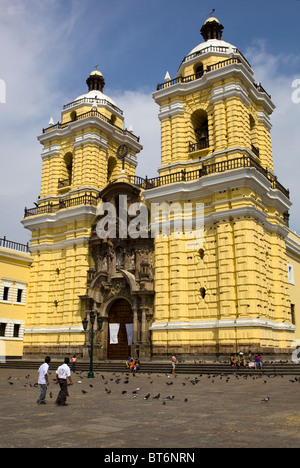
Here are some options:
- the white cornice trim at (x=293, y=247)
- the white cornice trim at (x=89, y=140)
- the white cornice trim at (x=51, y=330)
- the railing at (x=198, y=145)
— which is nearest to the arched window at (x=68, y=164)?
the white cornice trim at (x=89, y=140)

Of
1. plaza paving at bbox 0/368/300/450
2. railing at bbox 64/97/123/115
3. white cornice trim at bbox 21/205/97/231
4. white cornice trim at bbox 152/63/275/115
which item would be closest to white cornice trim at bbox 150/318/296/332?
plaza paving at bbox 0/368/300/450

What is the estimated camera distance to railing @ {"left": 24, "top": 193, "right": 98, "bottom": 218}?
31.3 metres

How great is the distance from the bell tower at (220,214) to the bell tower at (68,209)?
5429 mm

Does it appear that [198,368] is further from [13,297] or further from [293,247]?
[13,297]

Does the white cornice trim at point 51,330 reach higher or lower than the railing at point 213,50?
lower

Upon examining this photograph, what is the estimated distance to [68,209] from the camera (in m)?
31.4

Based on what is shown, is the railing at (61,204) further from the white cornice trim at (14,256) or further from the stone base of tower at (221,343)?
the stone base of tower at (221,343)

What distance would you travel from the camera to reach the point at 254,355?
69.5ft

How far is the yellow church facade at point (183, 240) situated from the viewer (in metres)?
23.4

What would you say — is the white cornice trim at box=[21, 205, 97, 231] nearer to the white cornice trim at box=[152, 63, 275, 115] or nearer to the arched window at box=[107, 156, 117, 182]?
the arched window at box=[107, 156, 117, 182]

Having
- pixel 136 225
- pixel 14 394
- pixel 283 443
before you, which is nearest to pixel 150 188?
pixel 136 225

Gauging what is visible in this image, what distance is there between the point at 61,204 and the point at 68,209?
5.95ft

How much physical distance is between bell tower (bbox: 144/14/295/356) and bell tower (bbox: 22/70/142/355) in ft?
17.8

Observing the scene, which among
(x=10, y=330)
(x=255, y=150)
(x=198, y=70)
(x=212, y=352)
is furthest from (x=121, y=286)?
(x=198, y=70)
